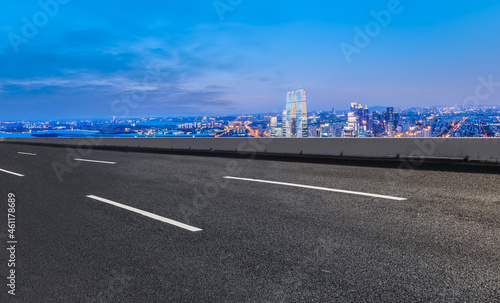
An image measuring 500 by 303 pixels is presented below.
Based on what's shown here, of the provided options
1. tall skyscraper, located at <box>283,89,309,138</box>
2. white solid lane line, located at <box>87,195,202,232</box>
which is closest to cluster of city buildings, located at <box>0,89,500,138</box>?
tall skyscraper, located at <box>283,89,309,138</box>

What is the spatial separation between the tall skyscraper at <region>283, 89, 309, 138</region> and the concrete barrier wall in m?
3.76

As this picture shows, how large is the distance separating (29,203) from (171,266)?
508 centimetres

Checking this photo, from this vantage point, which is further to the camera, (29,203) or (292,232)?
(29,203)

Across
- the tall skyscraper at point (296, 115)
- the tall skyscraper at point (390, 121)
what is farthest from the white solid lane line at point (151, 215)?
the tall skyscraper at point (296, 115)

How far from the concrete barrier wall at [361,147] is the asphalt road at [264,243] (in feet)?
7.86

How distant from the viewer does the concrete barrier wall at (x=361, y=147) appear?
10914 mm

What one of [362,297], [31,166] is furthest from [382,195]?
[31,166]

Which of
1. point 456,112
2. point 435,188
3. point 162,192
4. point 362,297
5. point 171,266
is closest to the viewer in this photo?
point 362,297

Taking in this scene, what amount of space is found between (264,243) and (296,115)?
1919 cm

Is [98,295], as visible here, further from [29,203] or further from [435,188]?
[435,188]

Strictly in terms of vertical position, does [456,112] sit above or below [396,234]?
above

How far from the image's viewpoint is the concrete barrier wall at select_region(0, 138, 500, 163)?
1091 cm

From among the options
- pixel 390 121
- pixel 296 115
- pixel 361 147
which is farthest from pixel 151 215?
pixel 296 115

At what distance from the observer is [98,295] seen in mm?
3400
